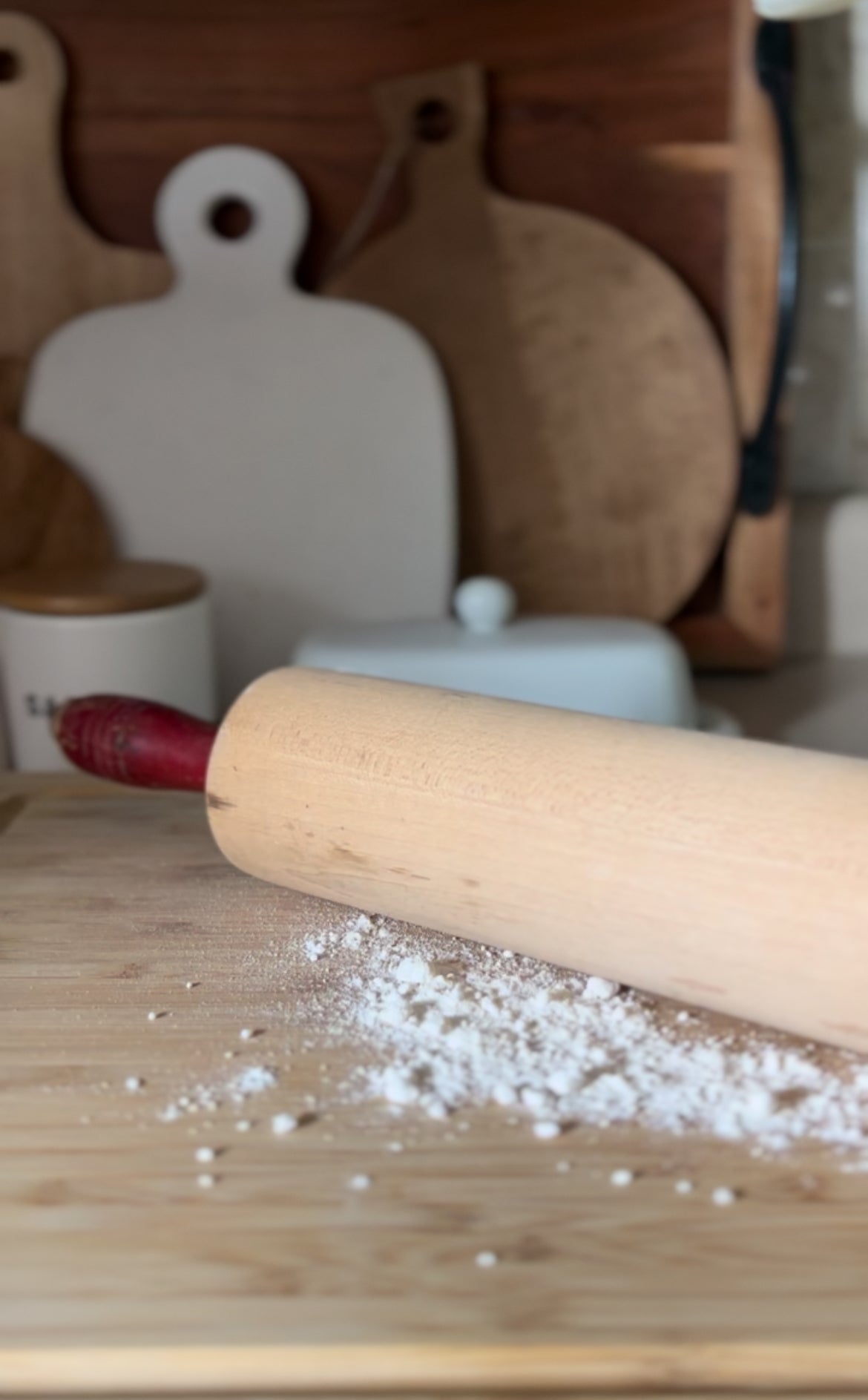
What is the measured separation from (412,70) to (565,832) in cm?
113

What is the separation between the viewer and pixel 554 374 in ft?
4.50

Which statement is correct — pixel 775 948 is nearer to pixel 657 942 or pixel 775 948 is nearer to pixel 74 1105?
pixel 657 942

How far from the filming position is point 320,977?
1.79 ft

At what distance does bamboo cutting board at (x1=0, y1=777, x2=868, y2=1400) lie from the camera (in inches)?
13.0

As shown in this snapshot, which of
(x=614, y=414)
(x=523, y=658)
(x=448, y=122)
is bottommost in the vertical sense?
(x=523, y=658)

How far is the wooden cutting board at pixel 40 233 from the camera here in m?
1.34

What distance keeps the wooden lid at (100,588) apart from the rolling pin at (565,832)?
413 millimetres

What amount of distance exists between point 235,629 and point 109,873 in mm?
718

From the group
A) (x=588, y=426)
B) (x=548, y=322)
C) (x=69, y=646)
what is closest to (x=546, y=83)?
(x=548, y=322)

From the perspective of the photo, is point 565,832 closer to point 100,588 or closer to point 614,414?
point 100,588

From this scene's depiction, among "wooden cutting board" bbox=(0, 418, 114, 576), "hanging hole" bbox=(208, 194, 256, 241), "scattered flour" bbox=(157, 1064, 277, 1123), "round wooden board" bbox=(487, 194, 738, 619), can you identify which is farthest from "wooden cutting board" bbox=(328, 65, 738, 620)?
"scattered flour" bbox=(157, 1064, 277, 1123)

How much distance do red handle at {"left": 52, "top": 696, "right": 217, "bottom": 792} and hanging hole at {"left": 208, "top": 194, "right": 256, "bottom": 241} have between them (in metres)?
0.85

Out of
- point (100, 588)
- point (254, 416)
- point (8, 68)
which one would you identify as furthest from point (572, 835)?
point (8, 68)

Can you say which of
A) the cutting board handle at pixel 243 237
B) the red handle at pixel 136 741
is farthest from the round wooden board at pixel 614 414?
the red handle at pixel 136 741
